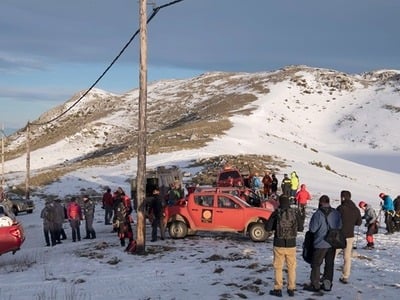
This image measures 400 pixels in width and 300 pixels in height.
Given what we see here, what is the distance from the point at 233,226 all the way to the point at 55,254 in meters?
5.48

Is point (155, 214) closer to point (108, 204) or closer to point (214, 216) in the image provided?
point (214, 216)

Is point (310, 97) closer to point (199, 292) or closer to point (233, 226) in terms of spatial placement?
point (233, 226)

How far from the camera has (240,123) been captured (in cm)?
6950

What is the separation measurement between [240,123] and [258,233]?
52.4m

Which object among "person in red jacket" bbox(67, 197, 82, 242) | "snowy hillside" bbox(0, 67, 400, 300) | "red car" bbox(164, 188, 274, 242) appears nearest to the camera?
"snowy hillside" bbox(0, 67, 400, 300)

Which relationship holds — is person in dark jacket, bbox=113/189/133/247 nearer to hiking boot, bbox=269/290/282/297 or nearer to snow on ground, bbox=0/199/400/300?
snow on ground, bbox=0/199/400/300

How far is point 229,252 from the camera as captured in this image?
15172 mm

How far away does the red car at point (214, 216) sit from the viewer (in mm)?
17750

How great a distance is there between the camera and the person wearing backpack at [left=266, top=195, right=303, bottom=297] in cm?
1010

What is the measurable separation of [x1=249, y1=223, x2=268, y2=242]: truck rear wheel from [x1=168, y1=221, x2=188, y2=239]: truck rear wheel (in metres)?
2.11

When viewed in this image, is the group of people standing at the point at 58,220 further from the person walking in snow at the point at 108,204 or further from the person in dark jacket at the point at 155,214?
the person in dark jacket at the point at 155,214

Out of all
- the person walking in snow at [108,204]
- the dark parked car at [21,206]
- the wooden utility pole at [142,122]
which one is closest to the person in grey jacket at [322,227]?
the wooden utility pole at [142,122]

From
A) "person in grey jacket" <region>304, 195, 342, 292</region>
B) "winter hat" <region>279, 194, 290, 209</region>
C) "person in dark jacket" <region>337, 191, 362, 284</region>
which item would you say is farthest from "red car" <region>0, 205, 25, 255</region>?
"person in dark jacket" <region>337, 191, 362, 284</region>

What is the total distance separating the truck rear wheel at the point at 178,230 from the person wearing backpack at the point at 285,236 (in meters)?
7.92
